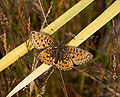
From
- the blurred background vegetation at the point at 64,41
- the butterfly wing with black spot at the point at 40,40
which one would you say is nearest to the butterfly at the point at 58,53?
the butterfly wing with black spot at the point at 40,40

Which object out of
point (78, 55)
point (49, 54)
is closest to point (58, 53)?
point (49, 54)

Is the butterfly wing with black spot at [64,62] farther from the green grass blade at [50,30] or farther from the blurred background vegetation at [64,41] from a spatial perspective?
the green grass blade at [50,30]


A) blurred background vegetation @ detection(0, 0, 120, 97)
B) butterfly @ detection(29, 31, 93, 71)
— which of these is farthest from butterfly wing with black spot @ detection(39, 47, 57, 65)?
blurred background vegetation @ detection(0, 0, 120, 97)

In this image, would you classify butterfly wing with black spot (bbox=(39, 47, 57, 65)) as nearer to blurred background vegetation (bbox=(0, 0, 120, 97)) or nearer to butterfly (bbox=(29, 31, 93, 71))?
butterfly (bbox=(29, 31, 93, 71))

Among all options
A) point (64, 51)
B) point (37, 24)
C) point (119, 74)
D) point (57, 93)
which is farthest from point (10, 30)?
point (119, 74)

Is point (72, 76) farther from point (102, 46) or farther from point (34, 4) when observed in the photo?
point (34, 4)
